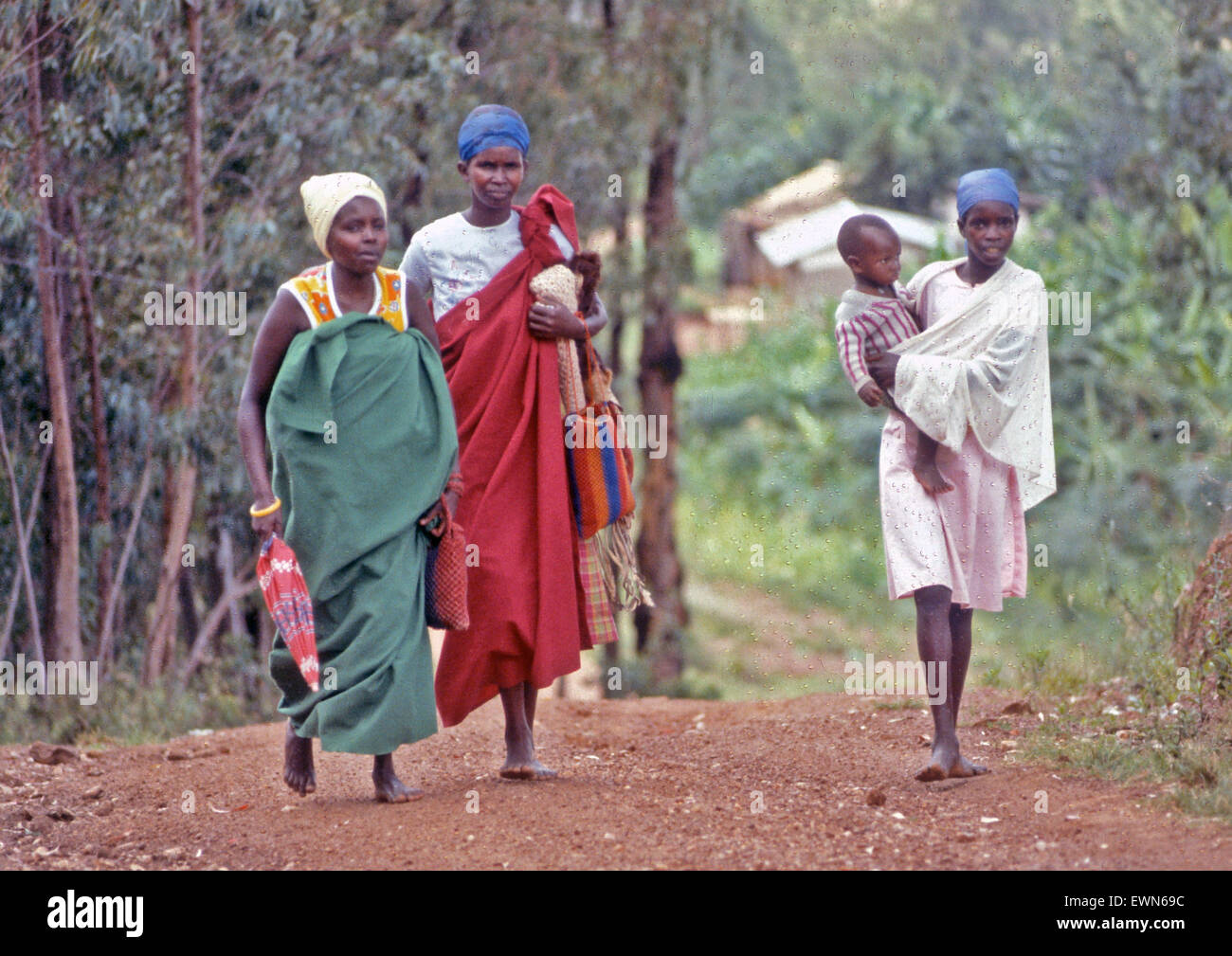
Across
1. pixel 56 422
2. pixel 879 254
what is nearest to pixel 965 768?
pixel 879 254

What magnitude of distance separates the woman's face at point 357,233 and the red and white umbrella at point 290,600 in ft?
2.96

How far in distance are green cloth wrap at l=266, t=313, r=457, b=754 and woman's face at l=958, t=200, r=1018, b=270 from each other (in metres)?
1.86

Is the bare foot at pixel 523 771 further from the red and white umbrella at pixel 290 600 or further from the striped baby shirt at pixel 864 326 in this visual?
the striped baby shirt at pixel 864 326

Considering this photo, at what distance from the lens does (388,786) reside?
15.8ft

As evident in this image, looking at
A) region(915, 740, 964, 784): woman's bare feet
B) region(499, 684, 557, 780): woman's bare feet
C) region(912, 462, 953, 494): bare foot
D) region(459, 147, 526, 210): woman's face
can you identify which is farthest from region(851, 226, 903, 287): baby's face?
region(499, 684, 557, 780): woman's bare feet

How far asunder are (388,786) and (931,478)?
80.1 inches

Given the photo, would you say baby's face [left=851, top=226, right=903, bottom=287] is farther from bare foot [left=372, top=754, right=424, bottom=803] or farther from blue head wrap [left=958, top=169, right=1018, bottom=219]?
bare foot [left=372, top=754, right=424, bottom=803]

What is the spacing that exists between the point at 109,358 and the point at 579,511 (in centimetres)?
439

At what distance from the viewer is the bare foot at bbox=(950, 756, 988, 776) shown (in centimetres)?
496

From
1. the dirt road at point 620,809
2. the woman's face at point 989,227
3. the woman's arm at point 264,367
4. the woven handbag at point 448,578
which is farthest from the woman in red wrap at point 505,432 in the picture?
the woman's face at point 989,227

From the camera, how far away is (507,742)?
5.17 meters

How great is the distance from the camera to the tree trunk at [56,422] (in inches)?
299

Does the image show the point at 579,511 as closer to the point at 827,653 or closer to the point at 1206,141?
the point at 1206,141

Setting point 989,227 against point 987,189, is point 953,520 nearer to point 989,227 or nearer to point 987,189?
point 989,227
